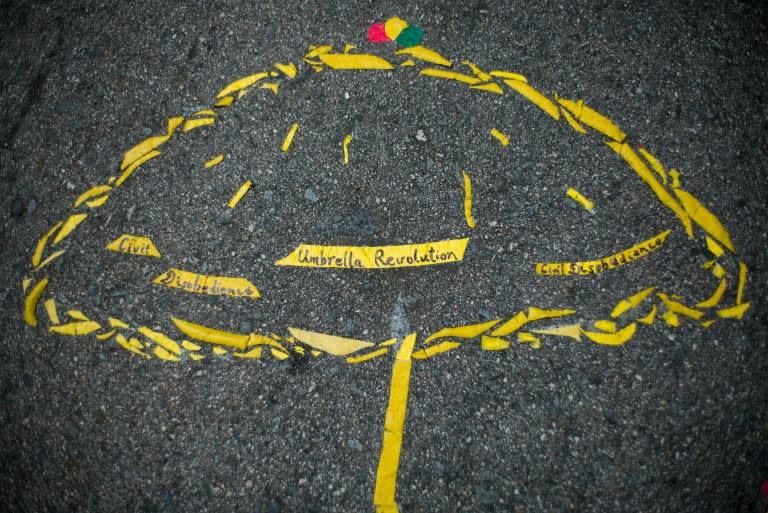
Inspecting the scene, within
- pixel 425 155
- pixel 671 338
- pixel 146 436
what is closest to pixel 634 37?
pixel 425 155

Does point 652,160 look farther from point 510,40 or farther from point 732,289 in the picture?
point 510,40

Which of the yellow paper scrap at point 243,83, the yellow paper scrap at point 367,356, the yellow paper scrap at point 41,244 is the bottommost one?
the yellow paper scrap at point 367,356

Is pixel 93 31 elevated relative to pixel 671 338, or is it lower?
elevated

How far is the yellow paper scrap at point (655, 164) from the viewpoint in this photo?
6.82 ft

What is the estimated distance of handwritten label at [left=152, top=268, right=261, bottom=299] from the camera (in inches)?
81.7

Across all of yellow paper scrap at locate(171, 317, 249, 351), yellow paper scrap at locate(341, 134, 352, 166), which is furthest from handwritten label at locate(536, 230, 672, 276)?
yellow paper scrap at locate(171, 317, 249, 351)

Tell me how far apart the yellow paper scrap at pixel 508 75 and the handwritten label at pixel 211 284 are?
4.76 ft

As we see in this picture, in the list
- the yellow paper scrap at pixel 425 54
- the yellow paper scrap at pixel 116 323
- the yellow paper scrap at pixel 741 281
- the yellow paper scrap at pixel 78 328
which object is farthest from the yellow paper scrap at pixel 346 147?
the yellow paper scrap at pixel 741 281

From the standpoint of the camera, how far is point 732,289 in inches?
79.5

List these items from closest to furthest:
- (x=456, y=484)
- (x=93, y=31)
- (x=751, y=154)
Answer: (x=456, y=484)
(x=751, y=154)
(x=93, y=31)

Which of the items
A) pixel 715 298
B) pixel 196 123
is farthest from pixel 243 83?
pixel 715 298

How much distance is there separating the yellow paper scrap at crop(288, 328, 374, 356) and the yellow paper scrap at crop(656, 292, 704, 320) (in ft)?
4.10

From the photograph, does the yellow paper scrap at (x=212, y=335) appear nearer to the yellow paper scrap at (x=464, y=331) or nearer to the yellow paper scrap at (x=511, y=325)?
the yellow paper scrap at (x=464, y=331)

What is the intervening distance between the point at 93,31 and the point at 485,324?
2287 millimetres
